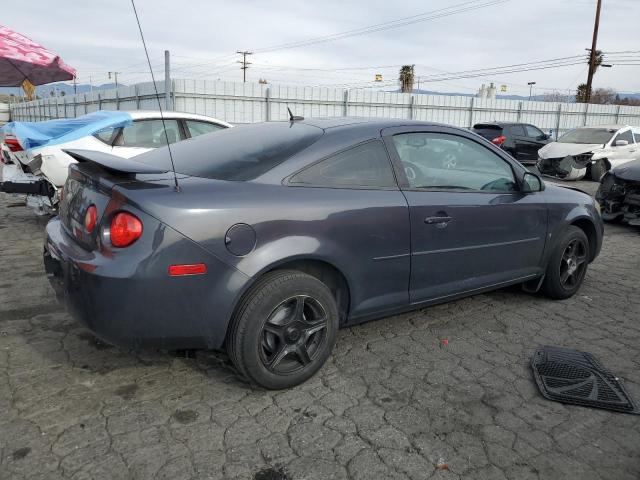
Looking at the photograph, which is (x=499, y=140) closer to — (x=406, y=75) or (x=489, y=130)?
(x=489, y=130)

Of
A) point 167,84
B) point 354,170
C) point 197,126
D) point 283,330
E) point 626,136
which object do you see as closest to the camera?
point 283,330

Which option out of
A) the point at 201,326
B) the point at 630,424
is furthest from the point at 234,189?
the point at 630,424

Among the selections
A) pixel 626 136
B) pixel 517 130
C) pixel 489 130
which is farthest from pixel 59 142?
pixel 517 130

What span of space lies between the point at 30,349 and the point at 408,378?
2335mm

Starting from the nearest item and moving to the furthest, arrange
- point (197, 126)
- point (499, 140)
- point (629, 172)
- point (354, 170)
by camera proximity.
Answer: point (354, 170)
point (197, 126)
point (629, 172)
point (499, 140)

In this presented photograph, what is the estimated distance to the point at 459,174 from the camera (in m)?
3.62

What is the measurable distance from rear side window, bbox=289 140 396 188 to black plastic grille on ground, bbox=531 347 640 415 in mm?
1466

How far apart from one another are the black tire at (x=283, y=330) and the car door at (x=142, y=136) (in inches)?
172

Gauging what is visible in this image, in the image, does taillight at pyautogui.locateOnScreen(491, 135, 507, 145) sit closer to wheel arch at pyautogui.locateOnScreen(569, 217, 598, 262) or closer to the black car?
the black car

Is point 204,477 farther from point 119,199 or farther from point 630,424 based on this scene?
point 630,424

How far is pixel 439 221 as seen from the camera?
3262 mm

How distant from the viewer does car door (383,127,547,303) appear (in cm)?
324

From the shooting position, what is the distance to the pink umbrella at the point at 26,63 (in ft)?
27.9

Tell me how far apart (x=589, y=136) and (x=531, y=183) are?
11500mm
